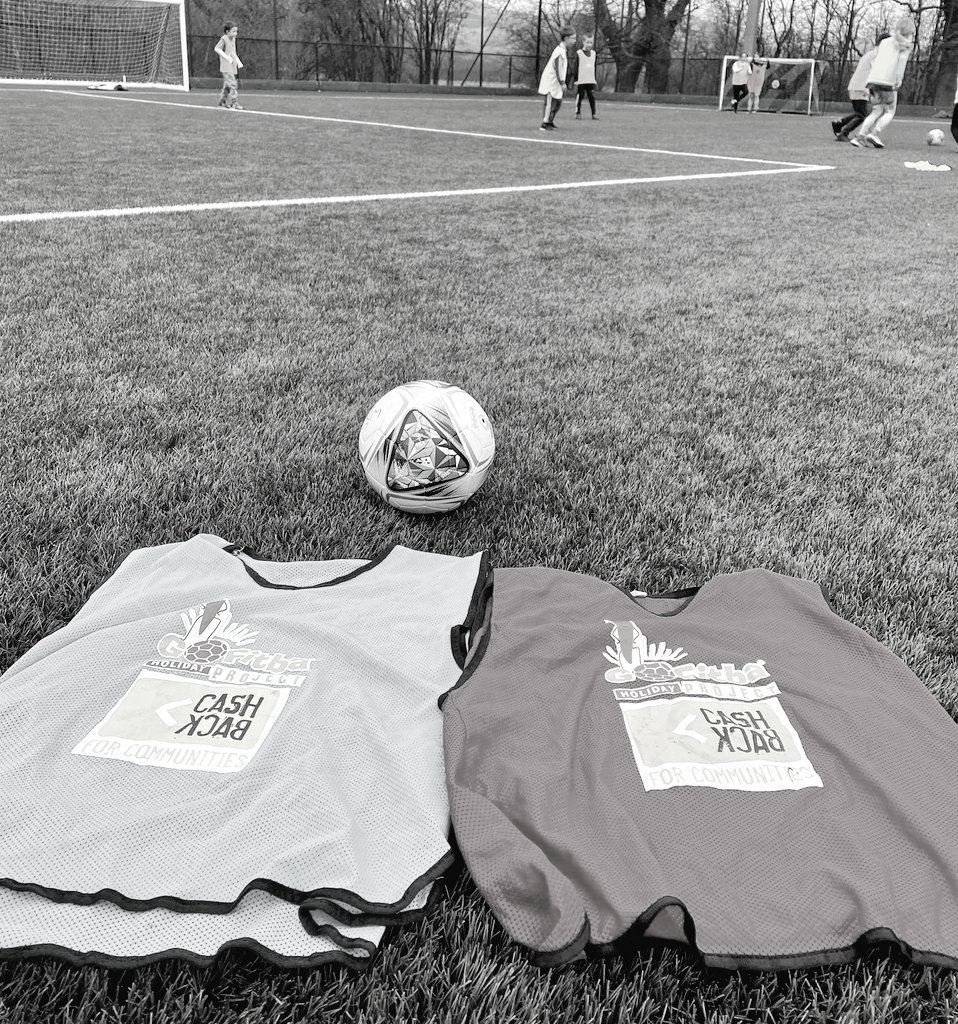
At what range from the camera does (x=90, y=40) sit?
21.3m

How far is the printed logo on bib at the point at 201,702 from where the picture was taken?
1347 mm

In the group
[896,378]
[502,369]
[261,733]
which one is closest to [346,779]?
[261,733]

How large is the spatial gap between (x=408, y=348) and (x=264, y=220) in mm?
3015

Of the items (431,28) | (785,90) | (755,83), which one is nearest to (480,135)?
(755,83)

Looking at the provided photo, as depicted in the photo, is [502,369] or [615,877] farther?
[502,369]

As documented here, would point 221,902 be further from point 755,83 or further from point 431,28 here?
point 431,28

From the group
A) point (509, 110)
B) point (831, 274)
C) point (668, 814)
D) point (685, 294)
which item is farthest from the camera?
point (509, 110)

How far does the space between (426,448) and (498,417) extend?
796mm

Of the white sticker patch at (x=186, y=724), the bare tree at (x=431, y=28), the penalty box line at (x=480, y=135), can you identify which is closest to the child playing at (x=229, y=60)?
the penalty box line at (x=480, y=135)

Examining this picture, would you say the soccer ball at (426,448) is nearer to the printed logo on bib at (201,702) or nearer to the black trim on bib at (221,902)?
the printed logo on bib at (201,702)

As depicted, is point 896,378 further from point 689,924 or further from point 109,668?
point 109,668

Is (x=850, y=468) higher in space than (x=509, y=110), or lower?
lower

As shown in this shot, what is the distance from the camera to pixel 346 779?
132cm

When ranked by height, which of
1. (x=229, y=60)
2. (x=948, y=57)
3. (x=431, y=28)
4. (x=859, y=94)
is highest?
(x=431, y=28)
